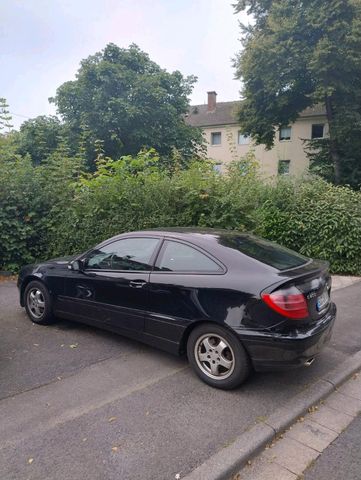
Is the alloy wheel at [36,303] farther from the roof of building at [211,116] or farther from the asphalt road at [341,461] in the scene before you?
the roof of building at [211,116]

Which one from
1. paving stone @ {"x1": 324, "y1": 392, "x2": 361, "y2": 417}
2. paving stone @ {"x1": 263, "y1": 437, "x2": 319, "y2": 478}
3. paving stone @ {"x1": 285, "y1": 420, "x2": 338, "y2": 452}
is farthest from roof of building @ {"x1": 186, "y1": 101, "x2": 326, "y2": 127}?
paving stone @ {"x1": 263, "y1": 437, "x2": 319, "y2": 478}

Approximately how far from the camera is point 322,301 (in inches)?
140

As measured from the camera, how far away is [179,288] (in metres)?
3.61

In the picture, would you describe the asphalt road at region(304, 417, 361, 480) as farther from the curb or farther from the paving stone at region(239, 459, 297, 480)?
the curb

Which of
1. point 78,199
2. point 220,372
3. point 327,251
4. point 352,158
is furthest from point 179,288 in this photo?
point 352,158

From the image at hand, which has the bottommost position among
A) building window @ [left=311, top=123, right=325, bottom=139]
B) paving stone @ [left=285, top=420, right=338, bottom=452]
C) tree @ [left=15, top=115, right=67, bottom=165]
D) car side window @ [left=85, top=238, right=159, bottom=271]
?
paving stone @ [left=285, top=420, right=338, bottom=452]

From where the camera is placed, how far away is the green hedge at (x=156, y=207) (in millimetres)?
7113

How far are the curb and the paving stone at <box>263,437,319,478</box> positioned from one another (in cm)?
7

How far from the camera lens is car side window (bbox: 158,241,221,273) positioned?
11.8ft

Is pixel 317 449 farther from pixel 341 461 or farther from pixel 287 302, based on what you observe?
pixel 287 302

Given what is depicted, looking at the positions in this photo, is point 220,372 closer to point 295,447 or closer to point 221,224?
point 295,447

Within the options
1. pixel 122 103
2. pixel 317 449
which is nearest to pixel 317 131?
pixel 122 103

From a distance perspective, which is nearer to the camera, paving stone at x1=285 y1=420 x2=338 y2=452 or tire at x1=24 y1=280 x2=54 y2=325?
paving stone at x1=285 y1=420 x2=338 y2=452

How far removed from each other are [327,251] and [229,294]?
661cm
